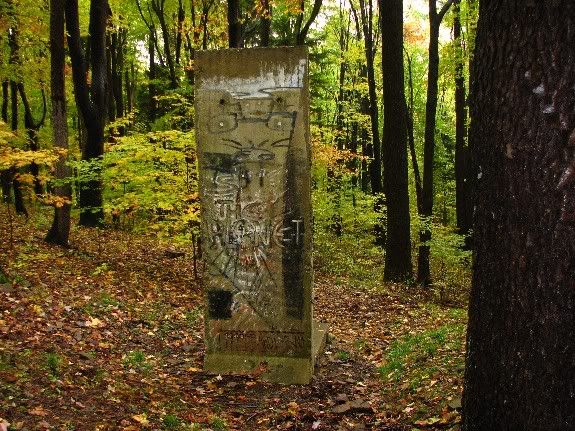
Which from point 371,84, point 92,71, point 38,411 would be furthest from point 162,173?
point 371,84

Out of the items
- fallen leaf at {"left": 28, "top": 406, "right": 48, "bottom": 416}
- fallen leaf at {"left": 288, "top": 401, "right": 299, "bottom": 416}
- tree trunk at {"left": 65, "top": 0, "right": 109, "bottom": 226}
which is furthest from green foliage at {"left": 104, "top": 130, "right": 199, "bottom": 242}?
fallen leaf at {"left": 28, "top": 406, "right": 48, "bottom": 416}

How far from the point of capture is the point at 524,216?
2.71 meters

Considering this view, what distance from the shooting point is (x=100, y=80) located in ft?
45.9

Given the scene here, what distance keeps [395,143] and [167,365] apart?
815 centimetres

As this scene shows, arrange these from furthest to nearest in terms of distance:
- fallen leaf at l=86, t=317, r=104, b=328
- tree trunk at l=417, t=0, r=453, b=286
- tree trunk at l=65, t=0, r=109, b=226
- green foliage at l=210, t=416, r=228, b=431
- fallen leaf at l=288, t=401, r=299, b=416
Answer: tree trunk at l=417, t=0, r=453, b=286
tree trunk at l=65, t=0, r=109, b=226
fallen leaf at l=86, t=317, r=104, b=328
fallen leaf at l=288, t=401, r=299, b=416
green foliage at l=210, t=416, r=228, b=431

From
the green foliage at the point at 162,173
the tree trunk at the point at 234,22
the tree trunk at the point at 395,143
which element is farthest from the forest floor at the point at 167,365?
the tree trunk at the point at 234,22

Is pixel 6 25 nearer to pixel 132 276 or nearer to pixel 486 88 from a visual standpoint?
pixel 132 276

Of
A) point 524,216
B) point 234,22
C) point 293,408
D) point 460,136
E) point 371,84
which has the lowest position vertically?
point 293,408

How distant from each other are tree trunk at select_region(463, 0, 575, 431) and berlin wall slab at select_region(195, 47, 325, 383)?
10.8 ft

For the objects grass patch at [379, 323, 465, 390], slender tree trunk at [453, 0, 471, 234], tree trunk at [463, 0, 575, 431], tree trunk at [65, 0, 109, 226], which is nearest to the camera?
tree trunk at [463, 0, 575, 431]

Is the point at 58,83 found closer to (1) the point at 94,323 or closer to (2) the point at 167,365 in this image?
(1) the point at 94,323

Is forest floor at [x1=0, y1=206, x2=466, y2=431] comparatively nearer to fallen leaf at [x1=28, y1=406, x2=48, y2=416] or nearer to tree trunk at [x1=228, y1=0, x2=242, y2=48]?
fallen leaf at [x1=28, y1=406, x2=48, y2=416]

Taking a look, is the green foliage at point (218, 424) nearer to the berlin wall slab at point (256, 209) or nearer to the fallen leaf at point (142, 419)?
the fallen leaf at point (142, 419)

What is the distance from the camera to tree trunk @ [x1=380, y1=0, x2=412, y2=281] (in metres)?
11.9
